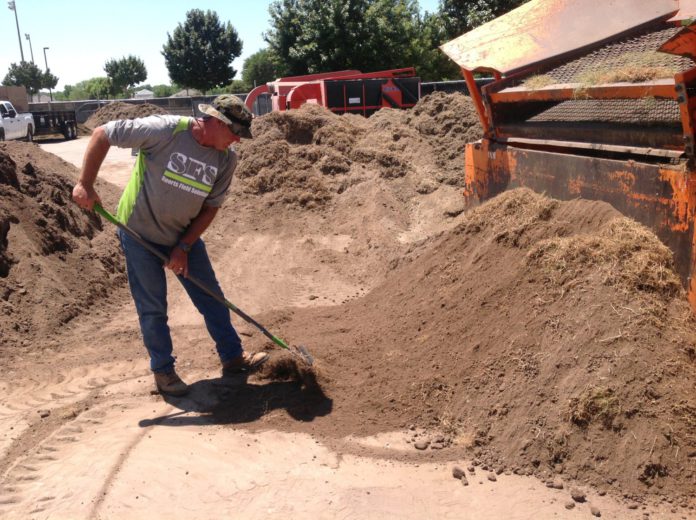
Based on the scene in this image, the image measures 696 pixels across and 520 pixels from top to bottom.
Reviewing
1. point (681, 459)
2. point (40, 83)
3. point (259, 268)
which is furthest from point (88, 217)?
point (40, 83)

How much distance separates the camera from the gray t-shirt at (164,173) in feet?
12.6

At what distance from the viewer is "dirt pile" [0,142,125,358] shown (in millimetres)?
5199

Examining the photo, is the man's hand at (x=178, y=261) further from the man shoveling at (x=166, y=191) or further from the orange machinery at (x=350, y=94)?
the orange machinery at (x=350, y=94)

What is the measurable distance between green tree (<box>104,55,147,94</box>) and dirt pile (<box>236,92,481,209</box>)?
56804mm

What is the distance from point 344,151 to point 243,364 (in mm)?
6210

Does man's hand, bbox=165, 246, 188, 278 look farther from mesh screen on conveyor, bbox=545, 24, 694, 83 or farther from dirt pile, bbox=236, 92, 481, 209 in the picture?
dirt pile, bbox=236, 92, 481, 209

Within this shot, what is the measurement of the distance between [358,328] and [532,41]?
101 inches

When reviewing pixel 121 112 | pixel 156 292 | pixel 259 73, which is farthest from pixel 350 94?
pixel 259 73

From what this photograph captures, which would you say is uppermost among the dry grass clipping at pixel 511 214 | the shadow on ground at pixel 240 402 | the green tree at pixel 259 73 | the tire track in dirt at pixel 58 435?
the green tree at pixel 259 73

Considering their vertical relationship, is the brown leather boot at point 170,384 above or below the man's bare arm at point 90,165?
below

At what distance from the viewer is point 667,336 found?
3182mm

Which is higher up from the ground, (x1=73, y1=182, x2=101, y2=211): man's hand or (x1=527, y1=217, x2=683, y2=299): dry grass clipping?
(x1=73, y1=182, x2=101, y2=211): man's hand

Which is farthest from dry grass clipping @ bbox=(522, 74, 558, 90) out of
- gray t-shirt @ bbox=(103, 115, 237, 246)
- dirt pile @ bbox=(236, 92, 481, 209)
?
dirt pile @ bbox=(236, 92, 481, 209)

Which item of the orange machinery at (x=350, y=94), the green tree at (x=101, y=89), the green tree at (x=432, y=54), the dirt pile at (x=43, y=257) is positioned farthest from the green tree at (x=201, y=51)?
the dirt pile at (x=43, y=257)
